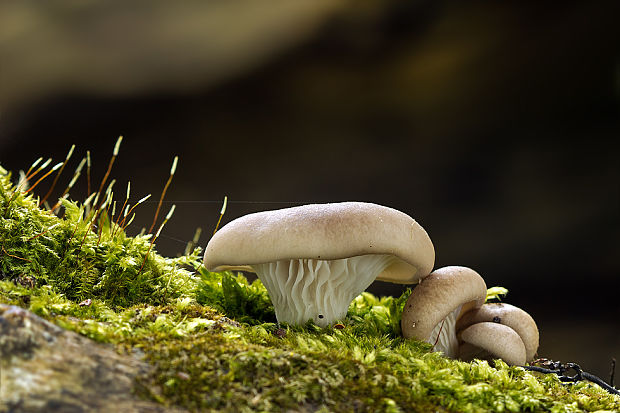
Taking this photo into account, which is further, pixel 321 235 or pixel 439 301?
pixel 439 301

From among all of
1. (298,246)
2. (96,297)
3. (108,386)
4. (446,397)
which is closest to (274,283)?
(298,246)

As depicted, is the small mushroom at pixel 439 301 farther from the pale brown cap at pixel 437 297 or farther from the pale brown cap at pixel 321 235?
the pale brown cap at pixel 321 235

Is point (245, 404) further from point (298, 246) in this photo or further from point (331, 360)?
point (298, 246)

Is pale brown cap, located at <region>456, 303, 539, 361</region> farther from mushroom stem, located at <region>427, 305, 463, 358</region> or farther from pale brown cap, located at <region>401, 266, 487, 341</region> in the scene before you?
pale brown cap, located at <region>401, 266, 487, 341</region>

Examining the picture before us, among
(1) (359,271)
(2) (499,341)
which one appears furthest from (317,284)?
(2) (499,341)

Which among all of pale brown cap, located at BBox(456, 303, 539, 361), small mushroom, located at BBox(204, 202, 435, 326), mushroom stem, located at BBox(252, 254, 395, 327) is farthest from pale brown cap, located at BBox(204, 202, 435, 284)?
pale brown cap, located at BBox(456, 303, 539, 361)

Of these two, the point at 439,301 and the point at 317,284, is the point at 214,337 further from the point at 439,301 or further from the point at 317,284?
the point at 439,301

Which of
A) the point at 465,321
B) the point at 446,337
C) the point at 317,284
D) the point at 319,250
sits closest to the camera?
the point at 319,250

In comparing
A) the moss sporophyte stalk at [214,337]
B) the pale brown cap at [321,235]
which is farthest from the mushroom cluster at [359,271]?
the moss sporophyte stalk at [214,337]
